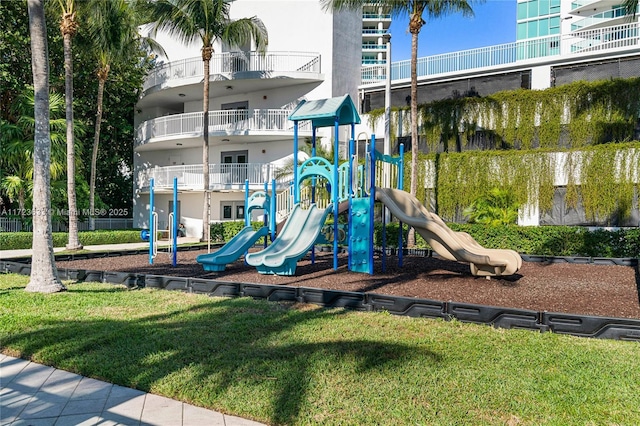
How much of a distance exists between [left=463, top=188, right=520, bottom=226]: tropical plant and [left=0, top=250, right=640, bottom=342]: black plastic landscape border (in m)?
11.0

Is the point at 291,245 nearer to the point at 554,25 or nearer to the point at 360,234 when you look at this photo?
the point at 360,234

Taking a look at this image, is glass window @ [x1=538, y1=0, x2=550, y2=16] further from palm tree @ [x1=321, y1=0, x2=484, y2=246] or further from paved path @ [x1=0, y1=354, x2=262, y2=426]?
paved path @ [x1=0, y1=354, x2=262, y2=426]

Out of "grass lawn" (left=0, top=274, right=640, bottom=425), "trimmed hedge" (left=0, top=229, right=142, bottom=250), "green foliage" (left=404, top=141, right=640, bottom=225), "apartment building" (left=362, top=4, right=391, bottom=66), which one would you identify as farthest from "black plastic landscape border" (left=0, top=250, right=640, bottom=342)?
"apartment building" (left=362, top=4, right=391, bottom=66)

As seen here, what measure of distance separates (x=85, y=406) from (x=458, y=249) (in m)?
7.56

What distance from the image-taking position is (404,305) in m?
7.35

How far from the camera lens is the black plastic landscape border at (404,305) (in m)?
6.18

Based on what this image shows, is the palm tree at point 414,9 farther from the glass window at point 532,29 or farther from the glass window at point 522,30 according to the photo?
the glass window at point 522,30

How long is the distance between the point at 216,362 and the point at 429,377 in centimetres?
225

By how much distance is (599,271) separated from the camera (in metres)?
12.2

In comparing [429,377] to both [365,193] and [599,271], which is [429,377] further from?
[599,271]

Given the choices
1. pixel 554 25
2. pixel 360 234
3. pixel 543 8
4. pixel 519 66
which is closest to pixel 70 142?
pixel 360 234

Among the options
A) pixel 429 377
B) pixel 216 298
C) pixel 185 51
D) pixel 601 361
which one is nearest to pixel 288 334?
pixel 429 377

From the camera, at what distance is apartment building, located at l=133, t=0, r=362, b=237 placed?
25.7 meters

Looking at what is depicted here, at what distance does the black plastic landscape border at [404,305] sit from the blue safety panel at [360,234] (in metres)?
3.40
